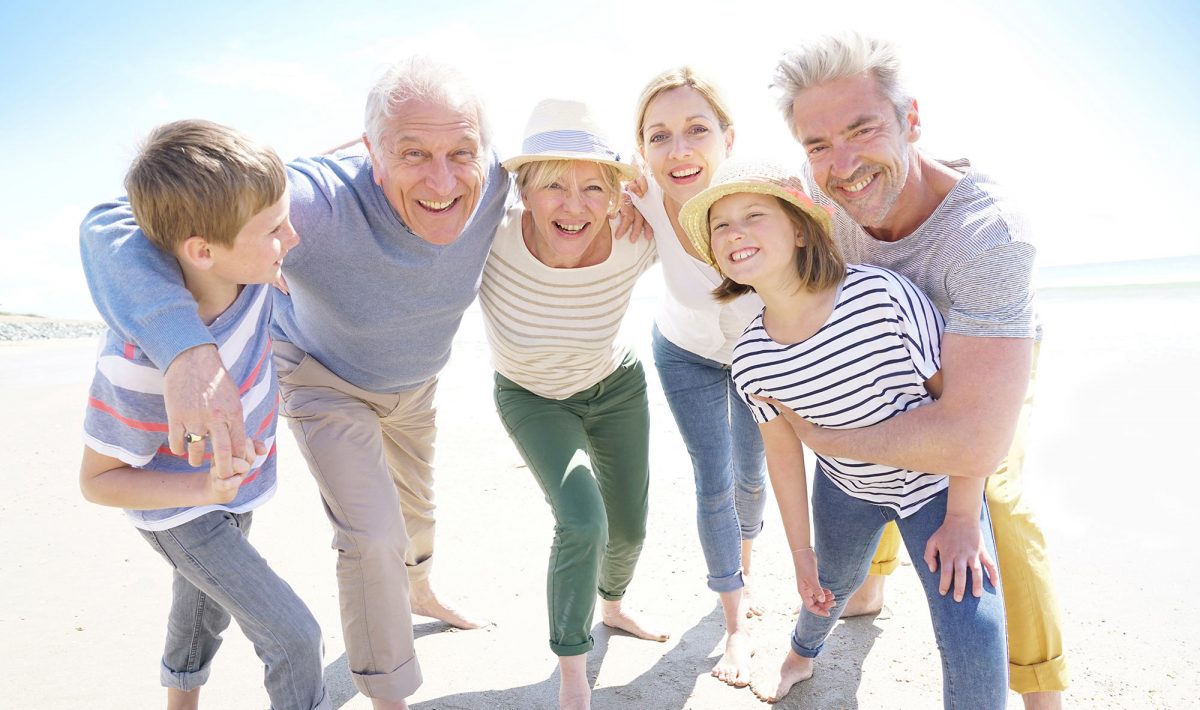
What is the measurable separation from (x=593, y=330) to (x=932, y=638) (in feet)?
6.65

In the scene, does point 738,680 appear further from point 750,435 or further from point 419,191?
point 419,191

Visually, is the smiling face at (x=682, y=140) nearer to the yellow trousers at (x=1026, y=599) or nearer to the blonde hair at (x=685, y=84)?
the blonde hair at (x=685, y=84)

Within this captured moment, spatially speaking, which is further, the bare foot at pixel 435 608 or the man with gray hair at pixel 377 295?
the bare foot at pixel 435 608

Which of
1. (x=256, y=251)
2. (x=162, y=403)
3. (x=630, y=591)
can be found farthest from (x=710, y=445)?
(x=162, y=403)

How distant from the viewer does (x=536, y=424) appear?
3.13m

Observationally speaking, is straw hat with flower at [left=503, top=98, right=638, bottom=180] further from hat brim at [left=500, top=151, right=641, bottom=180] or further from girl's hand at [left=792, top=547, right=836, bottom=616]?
girl's hand at [left=792, top=547, right=836, bottom=616]

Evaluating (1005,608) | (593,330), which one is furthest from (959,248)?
(593,330)

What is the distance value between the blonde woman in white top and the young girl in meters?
0.49

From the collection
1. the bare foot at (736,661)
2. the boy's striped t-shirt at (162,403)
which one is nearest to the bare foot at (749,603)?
the bare foot at (736,661)

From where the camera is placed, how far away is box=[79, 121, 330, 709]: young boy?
2.10 meters

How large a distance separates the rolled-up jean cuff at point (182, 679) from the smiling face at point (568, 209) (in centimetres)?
194

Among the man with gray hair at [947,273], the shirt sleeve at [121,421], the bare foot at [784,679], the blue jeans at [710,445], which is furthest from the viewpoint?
the blue jeans at [710,445]

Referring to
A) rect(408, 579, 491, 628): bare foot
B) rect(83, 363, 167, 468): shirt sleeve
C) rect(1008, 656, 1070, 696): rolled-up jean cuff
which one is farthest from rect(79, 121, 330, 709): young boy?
rect(1008, 656, 1070, 696): rolled-up jean cuff

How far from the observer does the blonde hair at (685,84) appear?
10.5 ft
